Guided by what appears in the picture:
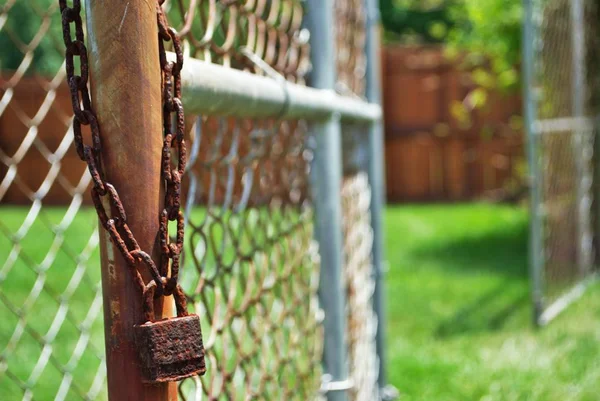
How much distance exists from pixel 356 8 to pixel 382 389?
4.18ft

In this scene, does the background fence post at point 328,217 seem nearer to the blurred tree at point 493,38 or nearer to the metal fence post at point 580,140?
the metal fence post at point 580,140

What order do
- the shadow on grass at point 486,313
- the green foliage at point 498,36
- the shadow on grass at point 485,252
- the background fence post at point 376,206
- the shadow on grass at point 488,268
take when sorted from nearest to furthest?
the background fence post at point 376,206 < the shadow on grass at point 486,313 < the shadow on grass at point 488,268 < the shadow on grass at point 485,252 < the green foliage at point 498,36

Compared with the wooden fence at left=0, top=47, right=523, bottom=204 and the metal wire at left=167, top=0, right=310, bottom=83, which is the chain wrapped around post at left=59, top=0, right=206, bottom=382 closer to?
the metal wire at left=167, top=0, right=310, bottom=83

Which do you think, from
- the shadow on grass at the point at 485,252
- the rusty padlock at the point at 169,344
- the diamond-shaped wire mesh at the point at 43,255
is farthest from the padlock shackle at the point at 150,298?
the shadow on grass at the point at 485,252

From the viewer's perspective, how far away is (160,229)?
0.96 m

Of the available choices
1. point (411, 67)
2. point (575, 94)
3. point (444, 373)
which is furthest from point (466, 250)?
point (411, 67)

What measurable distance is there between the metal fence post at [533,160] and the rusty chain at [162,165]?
3848 millimetres

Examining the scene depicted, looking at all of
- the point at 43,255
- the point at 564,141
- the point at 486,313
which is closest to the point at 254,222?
the point at 486,313

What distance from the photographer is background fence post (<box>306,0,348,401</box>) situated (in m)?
1.92

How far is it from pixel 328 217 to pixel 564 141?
411 cm

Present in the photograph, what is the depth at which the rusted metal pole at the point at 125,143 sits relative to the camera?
37.1 inches

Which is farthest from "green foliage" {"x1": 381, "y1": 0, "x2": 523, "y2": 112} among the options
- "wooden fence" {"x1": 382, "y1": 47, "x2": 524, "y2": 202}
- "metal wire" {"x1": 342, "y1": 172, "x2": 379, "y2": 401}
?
"metal wire" {"x1": 342, "y1": 172, "x2": 379, "y2": 401}

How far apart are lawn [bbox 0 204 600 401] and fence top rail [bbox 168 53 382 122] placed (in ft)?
1.70

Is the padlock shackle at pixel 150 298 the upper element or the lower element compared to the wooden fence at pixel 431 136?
lower
